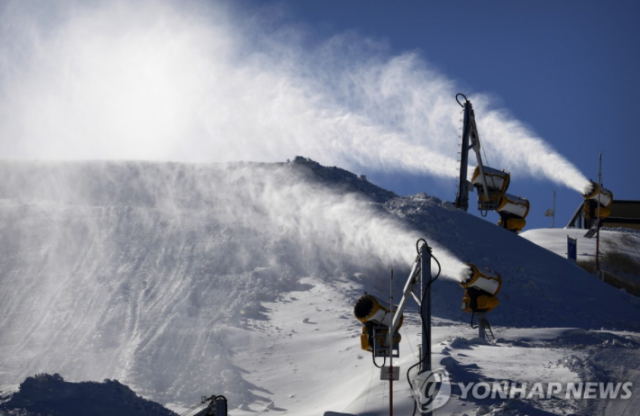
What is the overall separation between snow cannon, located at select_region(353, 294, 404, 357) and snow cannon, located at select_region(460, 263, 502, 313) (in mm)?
4858

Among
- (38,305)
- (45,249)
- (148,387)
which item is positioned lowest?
(148,387)

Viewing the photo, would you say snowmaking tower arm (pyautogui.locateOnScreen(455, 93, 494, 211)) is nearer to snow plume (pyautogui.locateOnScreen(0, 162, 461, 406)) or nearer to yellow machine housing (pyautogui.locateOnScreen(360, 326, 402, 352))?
snow plume (pyautogui.locateOnScreen(0, 162, 461, 406))

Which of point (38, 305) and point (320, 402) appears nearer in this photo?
point (320, 402)

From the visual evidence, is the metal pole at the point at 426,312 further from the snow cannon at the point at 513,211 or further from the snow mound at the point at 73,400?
the snow cannon at the point at 513,211

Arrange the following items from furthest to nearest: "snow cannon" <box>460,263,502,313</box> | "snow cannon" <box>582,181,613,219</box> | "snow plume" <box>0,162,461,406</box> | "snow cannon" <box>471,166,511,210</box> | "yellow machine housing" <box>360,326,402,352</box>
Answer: "snow cannon" <box>582,181,613,219</box> → "snow cannon" <box>471,166,511,210</box> → "snow plume" <box>0,162,461,406</box> → "snow cannon" <box>460,263,502,313</box> → "yellow machine housing" <box>360,326,402,352</box>

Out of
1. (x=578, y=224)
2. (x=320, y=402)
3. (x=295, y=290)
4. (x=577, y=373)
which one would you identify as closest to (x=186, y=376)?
(x=320, y=402)

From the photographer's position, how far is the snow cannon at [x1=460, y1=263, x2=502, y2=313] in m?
24.1

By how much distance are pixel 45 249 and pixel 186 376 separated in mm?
13858

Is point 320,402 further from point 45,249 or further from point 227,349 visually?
point 45,249

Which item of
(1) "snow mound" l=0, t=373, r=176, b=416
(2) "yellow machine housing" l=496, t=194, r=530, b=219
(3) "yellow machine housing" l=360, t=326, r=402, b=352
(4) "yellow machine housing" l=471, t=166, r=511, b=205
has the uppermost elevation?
(4) "yellow machine housing" l=471, t=166, r=511, b=205

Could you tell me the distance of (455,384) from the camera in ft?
69.9

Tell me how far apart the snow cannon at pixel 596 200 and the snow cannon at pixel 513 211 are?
31.8 feet

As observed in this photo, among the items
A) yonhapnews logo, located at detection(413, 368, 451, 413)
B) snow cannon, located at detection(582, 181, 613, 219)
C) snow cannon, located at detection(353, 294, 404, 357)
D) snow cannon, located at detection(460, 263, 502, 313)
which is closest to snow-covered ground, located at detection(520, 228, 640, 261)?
snow cannon, located at detection(582, 181, 613, 219)

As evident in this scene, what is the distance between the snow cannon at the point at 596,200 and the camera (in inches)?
1544
